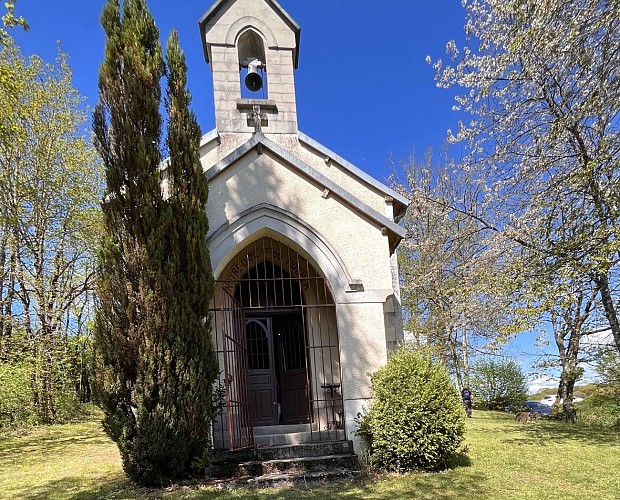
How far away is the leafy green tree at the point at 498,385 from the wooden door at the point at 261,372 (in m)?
15.9

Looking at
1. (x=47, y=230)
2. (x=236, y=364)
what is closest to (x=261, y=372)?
(x=236, y=364)

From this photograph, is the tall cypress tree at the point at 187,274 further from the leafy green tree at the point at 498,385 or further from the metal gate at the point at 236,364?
the leafy green tree at the point at 498,385

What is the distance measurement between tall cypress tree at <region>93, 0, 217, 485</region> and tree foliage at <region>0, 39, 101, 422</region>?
379 inches

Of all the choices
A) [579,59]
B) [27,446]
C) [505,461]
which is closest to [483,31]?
[579,59]

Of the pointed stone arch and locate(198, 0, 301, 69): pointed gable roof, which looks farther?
locate(198, 0, 301, 69): pointed gable roof

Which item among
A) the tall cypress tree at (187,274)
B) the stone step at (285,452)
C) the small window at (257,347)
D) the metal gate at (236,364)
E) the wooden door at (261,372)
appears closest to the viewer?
the tall cypress tree at (187,274)

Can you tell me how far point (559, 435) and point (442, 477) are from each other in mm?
6342

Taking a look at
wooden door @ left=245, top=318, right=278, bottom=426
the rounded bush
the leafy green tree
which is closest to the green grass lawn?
wooden door @ left=245, top=318, right=278, bottom=426

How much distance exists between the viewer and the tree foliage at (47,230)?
15.5m

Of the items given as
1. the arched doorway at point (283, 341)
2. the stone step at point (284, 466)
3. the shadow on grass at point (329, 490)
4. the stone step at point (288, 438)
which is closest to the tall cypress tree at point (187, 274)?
the stone step at point (284, 466)

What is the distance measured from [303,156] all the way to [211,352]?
5129 mm

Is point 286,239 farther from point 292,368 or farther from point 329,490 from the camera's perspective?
point 329,490

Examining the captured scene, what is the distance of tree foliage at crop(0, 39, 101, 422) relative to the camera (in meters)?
15.5

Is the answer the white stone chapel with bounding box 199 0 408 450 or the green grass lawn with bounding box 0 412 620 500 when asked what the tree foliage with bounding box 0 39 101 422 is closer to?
the green grass lawn with bounding box 0 412 620 500
